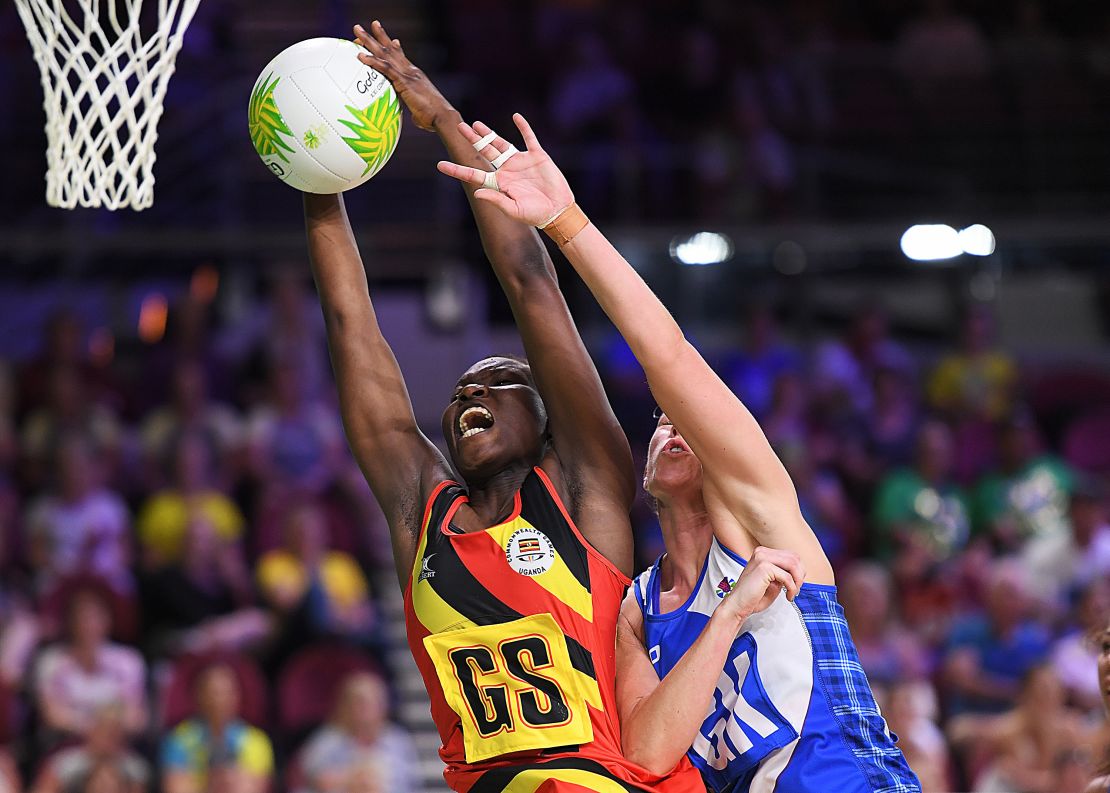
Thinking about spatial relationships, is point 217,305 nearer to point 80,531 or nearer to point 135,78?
point 80,531

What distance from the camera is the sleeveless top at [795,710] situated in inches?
134

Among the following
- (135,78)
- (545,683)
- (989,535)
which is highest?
(989,535)

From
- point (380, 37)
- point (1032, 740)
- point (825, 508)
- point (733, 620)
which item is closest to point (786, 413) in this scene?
point (825, 508)

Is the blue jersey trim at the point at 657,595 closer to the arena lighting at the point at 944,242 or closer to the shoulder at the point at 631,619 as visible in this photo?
the shoulder at the point at 631,619

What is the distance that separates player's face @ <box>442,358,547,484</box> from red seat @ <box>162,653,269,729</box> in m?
4.31

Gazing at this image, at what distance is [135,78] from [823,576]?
288cm

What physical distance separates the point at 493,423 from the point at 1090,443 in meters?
8.25

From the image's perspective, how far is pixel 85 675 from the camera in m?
7.87

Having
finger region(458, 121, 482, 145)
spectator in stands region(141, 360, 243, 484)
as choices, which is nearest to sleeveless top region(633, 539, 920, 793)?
finger region(458, 121, 482, 145)

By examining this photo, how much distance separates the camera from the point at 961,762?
8023 mm

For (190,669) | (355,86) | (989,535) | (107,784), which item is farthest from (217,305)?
(355,86)

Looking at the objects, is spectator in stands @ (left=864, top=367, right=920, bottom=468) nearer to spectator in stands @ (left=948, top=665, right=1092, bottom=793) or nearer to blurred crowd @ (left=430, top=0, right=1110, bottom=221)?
blurred crowd @ (left=430, top=0, right=1110, bottom=221)

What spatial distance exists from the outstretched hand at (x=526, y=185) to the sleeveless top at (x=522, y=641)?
75 centimetres

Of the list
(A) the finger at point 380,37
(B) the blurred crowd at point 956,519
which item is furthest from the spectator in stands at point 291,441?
(A) the finger at point 380,37
